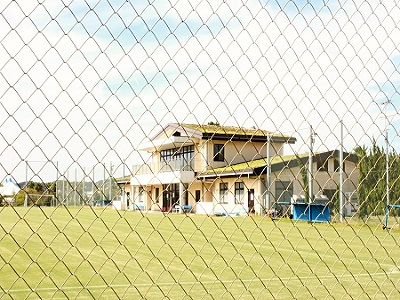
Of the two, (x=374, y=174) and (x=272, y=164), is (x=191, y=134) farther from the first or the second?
(x=374, y=174)

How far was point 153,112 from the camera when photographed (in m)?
2.45

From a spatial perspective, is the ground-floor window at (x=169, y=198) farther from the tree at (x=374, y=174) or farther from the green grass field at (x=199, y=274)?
the tree at (x=374, y=174)

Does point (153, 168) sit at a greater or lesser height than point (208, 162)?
lesser

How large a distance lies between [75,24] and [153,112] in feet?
1.52

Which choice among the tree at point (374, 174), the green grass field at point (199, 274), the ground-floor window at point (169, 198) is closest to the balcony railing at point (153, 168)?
the ground-floor window at point (169, 198)

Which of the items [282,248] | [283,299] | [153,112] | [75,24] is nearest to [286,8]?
[153,112]

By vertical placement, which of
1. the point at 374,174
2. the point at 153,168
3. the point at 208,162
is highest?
the point at 208,162

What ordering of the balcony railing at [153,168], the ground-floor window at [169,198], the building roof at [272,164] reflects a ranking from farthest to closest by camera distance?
the ground-floor window at [169,198] → the building roof at [272,164] → the balcony railing at [153,168]

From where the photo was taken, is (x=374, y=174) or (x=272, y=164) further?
(x=374, y=174)

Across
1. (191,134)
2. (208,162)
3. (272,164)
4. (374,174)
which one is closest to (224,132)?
(208,162)

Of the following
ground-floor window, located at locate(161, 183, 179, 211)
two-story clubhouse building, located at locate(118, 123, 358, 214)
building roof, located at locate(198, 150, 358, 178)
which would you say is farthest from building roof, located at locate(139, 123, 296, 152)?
ground-floor window, located at locate(161, 183, 179, 211)

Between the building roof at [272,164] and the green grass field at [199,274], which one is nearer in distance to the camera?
the building roof at [272,164]

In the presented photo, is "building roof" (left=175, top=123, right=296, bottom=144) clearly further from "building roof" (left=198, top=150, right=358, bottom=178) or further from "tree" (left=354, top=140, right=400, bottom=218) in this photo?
"tree" (left=354, top=140, right=400, bottom=218)

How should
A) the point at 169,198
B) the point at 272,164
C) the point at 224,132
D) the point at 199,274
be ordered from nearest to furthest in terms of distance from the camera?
1. the point at 224,132
2. the point at 199,274
3. the point at 272,164
4. the point at 169,198
